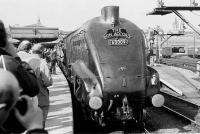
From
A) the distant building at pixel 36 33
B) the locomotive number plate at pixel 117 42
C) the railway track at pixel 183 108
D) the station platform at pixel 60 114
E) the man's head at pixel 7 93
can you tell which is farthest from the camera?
the distant building at pixel 36 33

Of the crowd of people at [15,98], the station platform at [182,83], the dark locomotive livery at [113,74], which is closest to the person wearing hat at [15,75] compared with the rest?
the crowd of people at [15,98]

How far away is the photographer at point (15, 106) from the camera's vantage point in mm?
1431

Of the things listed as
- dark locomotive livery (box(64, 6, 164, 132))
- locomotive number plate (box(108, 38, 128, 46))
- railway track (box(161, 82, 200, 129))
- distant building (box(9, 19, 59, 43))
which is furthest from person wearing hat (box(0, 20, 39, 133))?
distant building (box(9, 19, 59, 43))

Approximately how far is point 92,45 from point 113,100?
172 cm

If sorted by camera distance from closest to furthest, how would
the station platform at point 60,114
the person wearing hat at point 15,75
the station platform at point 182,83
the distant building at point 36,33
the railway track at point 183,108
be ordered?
1. the person wearing hat at point 15,75
2. the station platform at point 60,114
3. the railway track at point 183,108
4. the station platform at point 182,83
5. the distant building at point 36,33

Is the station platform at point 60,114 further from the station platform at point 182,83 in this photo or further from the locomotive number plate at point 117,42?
the station platform at point 182,83

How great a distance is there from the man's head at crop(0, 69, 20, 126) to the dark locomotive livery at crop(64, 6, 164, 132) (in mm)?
6255

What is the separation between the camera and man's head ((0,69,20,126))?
142cm

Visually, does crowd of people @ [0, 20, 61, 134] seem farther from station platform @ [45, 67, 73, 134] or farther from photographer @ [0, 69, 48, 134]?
station platform @ [45, 67, 73, 134]

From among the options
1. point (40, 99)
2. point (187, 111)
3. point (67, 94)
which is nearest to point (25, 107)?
point (40, 99)

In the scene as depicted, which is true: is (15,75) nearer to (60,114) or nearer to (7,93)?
(7,93)

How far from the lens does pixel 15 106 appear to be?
5.08 ft

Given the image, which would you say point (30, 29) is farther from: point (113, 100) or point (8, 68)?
point (8, 68)

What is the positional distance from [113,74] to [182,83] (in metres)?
12.5
